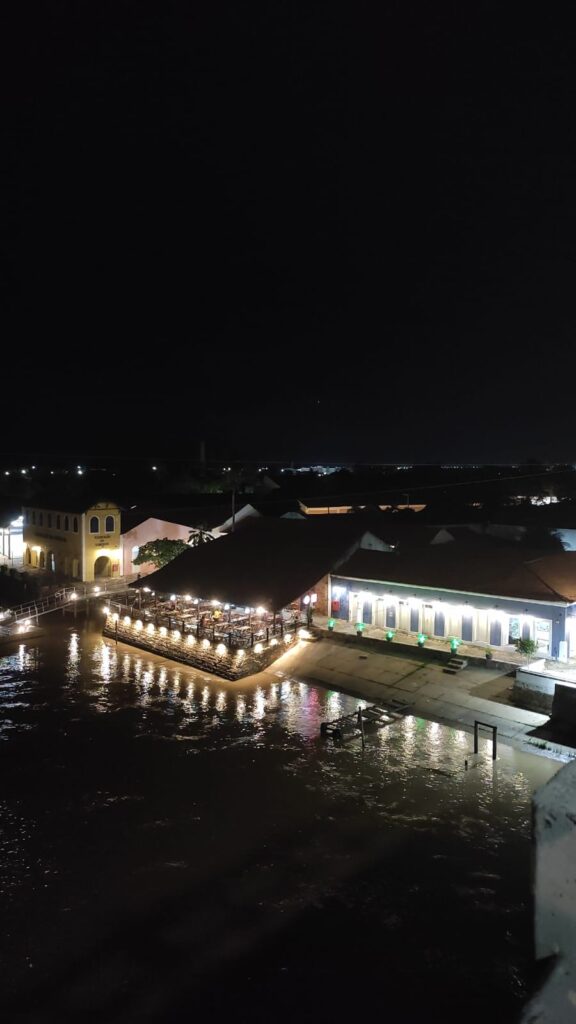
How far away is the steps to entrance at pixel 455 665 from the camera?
19.4 m

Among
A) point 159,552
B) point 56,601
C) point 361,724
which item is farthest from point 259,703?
point 56,601

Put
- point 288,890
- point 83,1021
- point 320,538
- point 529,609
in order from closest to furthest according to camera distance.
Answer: point 83,1021
point 288,890
point 529,609
point 320,538

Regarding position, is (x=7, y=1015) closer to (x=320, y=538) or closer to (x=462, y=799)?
(x=462, y=799)

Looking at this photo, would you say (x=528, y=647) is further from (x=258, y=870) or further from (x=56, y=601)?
(x=56, y=601)

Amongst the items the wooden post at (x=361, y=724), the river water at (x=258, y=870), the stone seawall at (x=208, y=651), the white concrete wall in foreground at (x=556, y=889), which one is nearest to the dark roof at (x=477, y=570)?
the stone seawall at (x=208, y=651)

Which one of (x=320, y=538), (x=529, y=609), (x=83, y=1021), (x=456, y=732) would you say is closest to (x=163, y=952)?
(x=83, y=1021)

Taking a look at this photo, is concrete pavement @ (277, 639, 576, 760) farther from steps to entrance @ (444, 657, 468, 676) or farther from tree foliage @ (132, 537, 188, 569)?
tree foliage @ (132, 537, 188, 569)

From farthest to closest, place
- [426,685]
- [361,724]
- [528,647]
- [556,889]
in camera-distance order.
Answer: [528,647], [426,685], [361,724], [556,889]

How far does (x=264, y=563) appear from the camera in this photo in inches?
1063

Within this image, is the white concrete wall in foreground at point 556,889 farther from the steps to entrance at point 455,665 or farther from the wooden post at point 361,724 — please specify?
the steps to entrance at point 455,665

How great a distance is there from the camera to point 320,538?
90.3 feet

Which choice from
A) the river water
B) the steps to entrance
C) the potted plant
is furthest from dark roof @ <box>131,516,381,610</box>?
the potted plant

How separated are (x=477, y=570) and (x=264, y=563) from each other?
30.5ft

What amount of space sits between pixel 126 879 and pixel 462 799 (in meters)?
7.11
